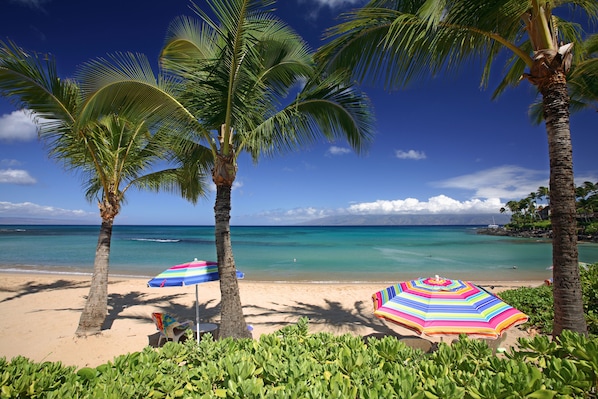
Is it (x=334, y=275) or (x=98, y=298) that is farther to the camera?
(x=334, y=275)

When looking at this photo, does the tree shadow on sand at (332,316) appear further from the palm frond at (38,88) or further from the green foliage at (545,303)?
the palm frond at (38,88)

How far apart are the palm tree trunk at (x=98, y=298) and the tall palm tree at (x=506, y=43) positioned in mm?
6470

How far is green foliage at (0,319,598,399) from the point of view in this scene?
168 centimetres

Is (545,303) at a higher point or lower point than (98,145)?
lower

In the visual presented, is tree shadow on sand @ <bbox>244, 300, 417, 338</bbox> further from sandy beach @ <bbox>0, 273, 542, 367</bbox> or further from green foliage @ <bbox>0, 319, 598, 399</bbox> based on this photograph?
green foliage @ <bbox>0, 319, 598, 399</bbox>

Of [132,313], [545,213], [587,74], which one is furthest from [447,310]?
[545,213]

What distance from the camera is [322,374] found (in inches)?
82.2

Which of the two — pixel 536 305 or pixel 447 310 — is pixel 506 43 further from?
pixel 536 305

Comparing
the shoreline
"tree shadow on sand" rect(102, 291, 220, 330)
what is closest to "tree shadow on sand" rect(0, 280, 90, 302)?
the shoreline

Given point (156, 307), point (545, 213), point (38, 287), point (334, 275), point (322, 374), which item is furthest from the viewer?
point (545, 213)

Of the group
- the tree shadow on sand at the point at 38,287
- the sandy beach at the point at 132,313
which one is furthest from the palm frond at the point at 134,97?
the tree shadow on sand at the point at 38,287

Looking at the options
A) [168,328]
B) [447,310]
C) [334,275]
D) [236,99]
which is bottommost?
[334,275]

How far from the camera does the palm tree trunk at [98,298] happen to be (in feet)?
21.5

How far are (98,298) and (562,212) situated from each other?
28.6 ft
